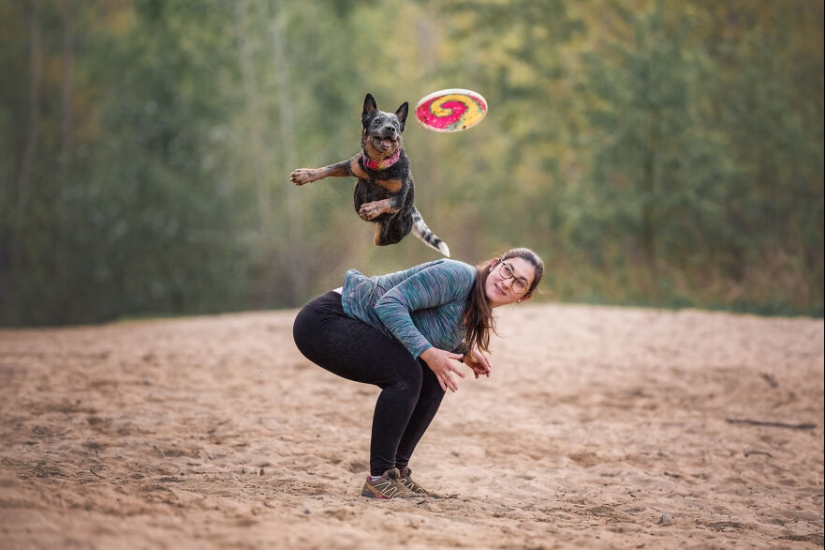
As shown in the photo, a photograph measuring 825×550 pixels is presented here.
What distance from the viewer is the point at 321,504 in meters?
4.16

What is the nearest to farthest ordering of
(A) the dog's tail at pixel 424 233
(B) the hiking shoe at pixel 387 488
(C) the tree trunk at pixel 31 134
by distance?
(A) the dog's tail at pixel 424 233 < (B) the hiking shoe at pixel 387 488 < (C) the tree trunk at pixel 31 134

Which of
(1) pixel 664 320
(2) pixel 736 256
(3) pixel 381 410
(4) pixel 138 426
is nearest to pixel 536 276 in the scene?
(3) pixel 381 410

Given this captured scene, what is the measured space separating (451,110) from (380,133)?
56 cm

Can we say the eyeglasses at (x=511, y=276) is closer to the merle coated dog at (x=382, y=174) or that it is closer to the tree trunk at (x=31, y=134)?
the merle coated dog at (x=382, y=174)

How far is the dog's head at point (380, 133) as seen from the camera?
3666mm

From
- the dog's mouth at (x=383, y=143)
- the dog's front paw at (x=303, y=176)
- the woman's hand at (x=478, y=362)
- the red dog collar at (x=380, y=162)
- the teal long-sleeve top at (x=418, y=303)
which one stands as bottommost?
the woman's hand at (x=478, y=362)

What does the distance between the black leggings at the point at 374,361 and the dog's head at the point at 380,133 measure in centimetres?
94

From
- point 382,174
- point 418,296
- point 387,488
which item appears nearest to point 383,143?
point 382,174

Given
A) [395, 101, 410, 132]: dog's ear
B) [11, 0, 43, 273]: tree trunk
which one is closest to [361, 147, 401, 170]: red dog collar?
[395, 101, 410, 132]: dog's ear

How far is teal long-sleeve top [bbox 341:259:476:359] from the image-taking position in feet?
13.6

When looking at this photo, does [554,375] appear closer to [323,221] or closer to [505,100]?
[323,221]

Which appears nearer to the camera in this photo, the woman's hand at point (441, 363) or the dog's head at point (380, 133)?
the dog's head at point (380, 133)

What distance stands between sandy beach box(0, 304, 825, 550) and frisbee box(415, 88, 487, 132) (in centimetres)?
169

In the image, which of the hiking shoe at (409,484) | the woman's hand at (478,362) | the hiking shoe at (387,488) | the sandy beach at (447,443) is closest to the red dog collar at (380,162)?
the woman's hand at (478,362)
